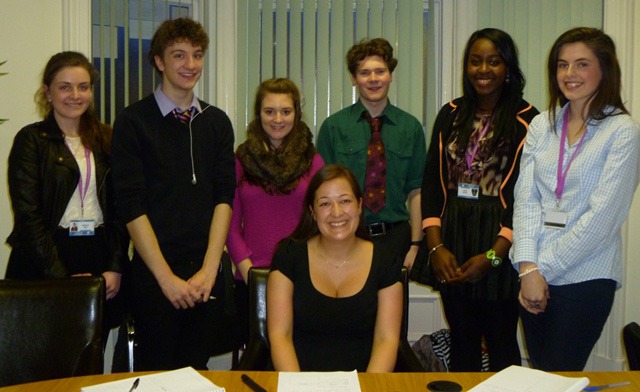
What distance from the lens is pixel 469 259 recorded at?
2795 millimetres

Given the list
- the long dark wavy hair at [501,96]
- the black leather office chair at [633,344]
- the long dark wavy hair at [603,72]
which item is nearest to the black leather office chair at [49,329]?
the long dark wavy hair at [501,96]

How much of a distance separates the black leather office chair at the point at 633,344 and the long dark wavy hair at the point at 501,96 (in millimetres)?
936

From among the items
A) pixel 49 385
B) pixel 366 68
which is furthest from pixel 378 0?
pixel 49 385

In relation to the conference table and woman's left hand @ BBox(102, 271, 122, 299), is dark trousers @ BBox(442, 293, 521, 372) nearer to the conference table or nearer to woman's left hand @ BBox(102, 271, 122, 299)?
the conference table

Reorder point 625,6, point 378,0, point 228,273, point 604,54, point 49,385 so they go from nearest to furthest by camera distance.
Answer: point 49,385, point 604,54, point 228,273, point 625,6, point 378,0

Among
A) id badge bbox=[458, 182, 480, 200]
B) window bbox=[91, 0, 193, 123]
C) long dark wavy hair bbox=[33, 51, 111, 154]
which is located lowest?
id badge bbox=[458, 182, 480, 200]

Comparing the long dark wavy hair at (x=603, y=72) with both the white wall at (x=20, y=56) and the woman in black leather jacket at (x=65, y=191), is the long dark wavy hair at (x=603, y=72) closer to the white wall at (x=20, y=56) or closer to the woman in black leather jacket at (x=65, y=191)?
the woman in black leather jacket at (x=65, y=191)

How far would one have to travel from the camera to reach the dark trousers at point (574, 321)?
233 centimetres

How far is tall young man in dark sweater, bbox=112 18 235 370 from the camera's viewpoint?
2.68 m

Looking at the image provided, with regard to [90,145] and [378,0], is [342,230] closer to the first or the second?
[90,145]

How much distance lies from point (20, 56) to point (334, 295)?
2.30 metres

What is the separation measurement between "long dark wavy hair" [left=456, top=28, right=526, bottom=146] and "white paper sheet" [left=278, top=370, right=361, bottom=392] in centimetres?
135

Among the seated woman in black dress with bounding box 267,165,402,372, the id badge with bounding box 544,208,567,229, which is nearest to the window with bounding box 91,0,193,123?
the seated woman in black dress with bounding box 267,165,402,372

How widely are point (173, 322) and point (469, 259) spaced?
1227mm
